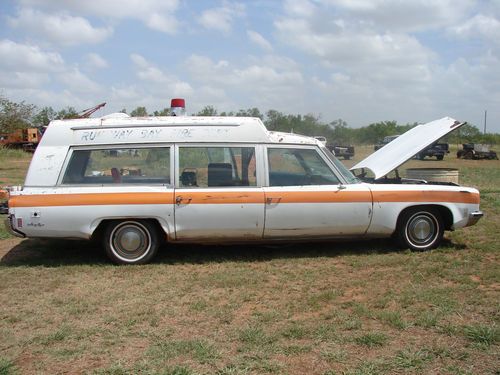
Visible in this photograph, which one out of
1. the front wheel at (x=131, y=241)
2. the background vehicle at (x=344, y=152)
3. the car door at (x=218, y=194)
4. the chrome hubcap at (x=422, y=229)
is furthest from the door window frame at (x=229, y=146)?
the background vehicle at (x=344, y=152)

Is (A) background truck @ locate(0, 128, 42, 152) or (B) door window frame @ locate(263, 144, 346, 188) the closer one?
(B) door window frame @ locate(263, 144, 346, 188)

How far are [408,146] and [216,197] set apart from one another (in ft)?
9.57

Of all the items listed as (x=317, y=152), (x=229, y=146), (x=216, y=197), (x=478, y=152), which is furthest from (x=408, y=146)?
(x=478, y=152)

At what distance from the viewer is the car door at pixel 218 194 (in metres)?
5.73

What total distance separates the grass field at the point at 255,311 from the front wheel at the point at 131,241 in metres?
0.14

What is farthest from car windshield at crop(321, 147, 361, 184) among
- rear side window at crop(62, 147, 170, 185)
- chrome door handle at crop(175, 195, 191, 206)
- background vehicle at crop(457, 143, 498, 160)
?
background vehicle at crop(457, 143, 498, 160)

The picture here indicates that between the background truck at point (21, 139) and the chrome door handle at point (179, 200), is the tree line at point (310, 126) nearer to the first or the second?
the background truck at point (21, 139)

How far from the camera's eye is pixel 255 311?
172 inches

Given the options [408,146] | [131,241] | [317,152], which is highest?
[408,146]

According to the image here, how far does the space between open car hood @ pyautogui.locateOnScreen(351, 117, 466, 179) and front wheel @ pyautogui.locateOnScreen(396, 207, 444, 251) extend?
661 millimetres

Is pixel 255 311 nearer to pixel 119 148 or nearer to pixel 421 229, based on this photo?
pixel 119 148

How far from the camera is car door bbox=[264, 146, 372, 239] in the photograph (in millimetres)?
5836

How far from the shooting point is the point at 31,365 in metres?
3.46

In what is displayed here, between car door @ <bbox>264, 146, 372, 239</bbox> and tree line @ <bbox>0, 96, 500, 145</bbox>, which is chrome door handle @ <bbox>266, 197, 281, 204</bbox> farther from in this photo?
tree line @ <bbox>0, 96, 500, 145</bbox>
